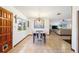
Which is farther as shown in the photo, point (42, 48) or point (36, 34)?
point (36, 34)

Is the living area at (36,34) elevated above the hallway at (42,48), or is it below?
above

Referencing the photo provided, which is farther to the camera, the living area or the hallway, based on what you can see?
the living area

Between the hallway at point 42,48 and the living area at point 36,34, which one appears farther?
the living area at point 36,34

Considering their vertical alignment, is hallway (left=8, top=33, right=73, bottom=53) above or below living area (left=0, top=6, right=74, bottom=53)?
below

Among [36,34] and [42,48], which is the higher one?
[36,34]
